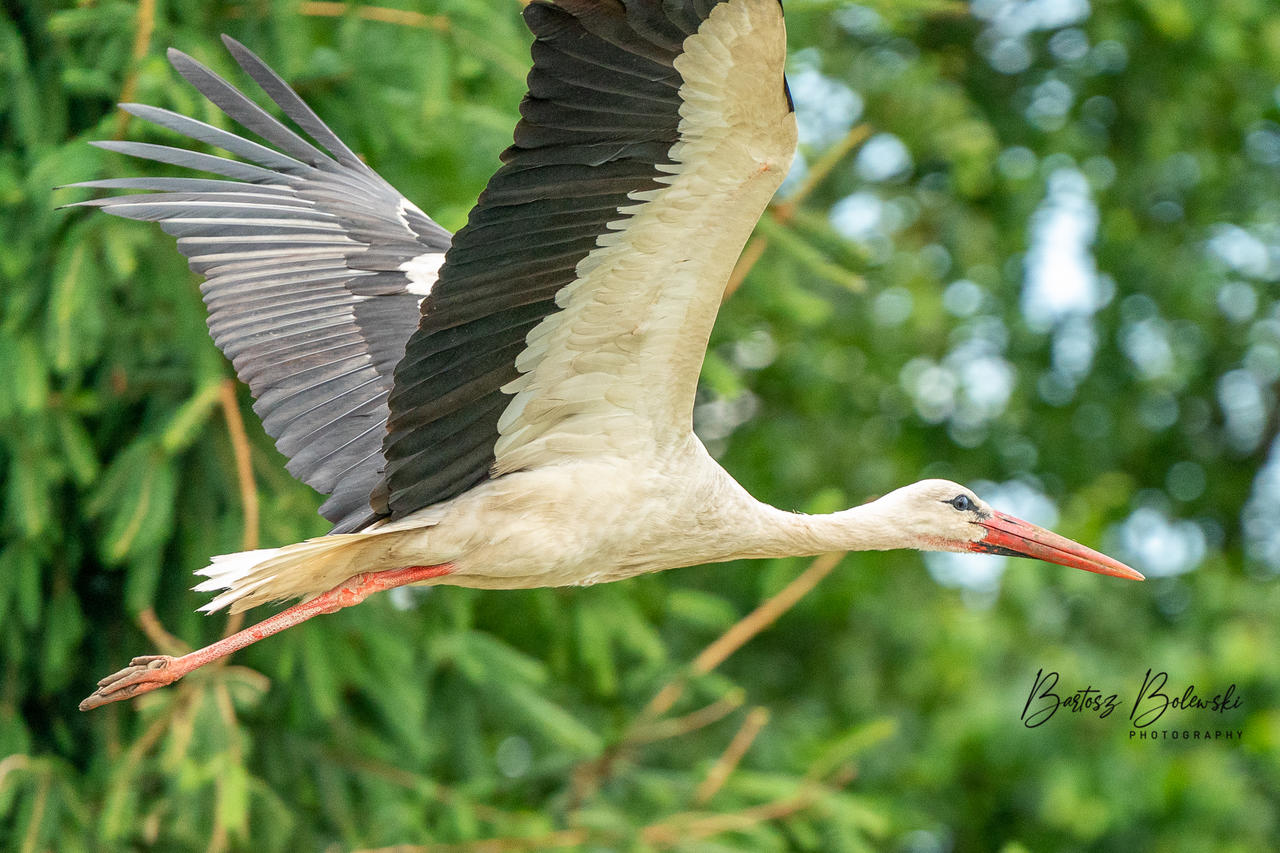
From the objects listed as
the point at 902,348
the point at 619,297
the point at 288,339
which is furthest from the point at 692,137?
the point at 902,348

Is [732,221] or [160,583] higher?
[732,221]

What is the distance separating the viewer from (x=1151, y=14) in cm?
999

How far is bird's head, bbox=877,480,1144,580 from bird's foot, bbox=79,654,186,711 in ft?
6.75

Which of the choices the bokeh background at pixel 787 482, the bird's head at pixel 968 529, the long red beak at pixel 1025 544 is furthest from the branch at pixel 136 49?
the long red beak at pixel 1025 544

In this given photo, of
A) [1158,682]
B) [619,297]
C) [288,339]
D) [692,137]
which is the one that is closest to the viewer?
[692,137]

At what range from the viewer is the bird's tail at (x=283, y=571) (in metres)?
3.84

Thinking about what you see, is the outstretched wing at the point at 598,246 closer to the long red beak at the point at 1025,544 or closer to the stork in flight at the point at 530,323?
the stork in flight at the point at 530,323

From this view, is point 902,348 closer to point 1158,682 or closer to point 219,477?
point 1158,682

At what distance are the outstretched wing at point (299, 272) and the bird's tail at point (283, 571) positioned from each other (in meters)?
0.22

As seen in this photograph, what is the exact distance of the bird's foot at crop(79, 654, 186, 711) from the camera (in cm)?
390

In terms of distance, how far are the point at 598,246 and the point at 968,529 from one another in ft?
5.70

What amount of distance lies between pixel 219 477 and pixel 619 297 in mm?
2283
